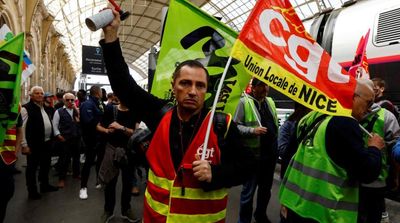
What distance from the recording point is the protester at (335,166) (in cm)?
187

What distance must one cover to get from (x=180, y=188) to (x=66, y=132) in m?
5.05

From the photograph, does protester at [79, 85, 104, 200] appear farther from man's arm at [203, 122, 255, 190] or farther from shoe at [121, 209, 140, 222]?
man's arm at [203, 122, 255, 190]

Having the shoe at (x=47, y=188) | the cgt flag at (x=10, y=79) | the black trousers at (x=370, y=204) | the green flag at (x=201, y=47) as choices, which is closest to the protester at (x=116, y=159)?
the cgt flag at (x=10, y=79)

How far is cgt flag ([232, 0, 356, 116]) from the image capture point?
1858mm

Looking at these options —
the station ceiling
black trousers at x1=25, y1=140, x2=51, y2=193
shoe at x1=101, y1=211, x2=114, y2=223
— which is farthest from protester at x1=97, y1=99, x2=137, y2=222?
the station ceiling

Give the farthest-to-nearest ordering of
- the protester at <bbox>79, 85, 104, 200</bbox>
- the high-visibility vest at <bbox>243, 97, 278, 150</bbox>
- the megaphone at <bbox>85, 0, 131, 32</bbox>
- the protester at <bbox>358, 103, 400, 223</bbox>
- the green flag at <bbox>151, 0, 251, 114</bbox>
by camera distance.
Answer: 1. the protester at <bbox>79, 85, 104, 200</bbox>
2. the high-visibility vest at <bbox>243, 97, 278, 150</bbox>
3. the protester at <bbox>358, 103, 400, 223</bbox>
4. the green flag at <bbox>151, 0, 251, 114</bbox>
5. the megaphone at <bbox>85, 0, 131, 32</bbox>

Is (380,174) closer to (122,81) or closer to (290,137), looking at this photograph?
(290,137)

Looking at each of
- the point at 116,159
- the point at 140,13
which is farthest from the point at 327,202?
the point at 140,13

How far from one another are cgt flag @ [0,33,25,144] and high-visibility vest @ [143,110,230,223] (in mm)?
1685

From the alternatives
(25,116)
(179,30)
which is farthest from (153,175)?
(25,116)

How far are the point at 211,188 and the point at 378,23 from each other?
447 centimetres

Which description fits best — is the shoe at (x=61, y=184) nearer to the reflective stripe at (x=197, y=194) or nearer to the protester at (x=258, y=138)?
the protester at (x=258, y=138)

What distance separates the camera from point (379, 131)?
8.55 feet

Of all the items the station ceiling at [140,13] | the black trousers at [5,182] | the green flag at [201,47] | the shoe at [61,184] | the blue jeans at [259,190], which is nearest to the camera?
the green flag at [201,47]
